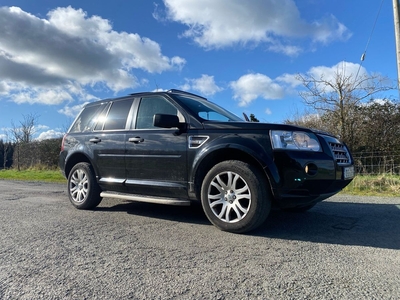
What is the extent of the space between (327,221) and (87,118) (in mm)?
4384

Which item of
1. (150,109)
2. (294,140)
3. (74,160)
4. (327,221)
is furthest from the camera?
(74,160)

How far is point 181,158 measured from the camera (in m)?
3.91

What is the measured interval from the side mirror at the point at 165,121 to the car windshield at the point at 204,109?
34cm

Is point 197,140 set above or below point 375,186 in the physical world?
above

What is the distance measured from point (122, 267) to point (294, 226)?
2240mm

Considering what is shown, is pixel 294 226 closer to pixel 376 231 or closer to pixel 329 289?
pixel 376 231

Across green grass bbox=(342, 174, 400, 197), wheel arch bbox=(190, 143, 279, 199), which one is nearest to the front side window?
wheel arch bbox=(190, 143, 279, 199)

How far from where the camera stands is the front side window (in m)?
4.39

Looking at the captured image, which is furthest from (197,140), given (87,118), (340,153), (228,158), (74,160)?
(74,160)

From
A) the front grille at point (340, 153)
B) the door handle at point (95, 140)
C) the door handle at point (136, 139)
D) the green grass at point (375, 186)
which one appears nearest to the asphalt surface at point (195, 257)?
the front grille at point (340, 153)

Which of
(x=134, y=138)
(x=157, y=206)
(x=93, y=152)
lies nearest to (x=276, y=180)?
(x=134, y=138)

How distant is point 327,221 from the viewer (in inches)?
156

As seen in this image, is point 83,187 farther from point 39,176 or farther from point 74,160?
point 39,176

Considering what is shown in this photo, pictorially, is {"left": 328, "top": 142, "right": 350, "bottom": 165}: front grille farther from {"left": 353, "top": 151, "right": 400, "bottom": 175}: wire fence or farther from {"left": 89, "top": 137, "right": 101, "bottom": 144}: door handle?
{"left": 353, "top": 151, "right": 400, "bottom": 175}: wire fence
